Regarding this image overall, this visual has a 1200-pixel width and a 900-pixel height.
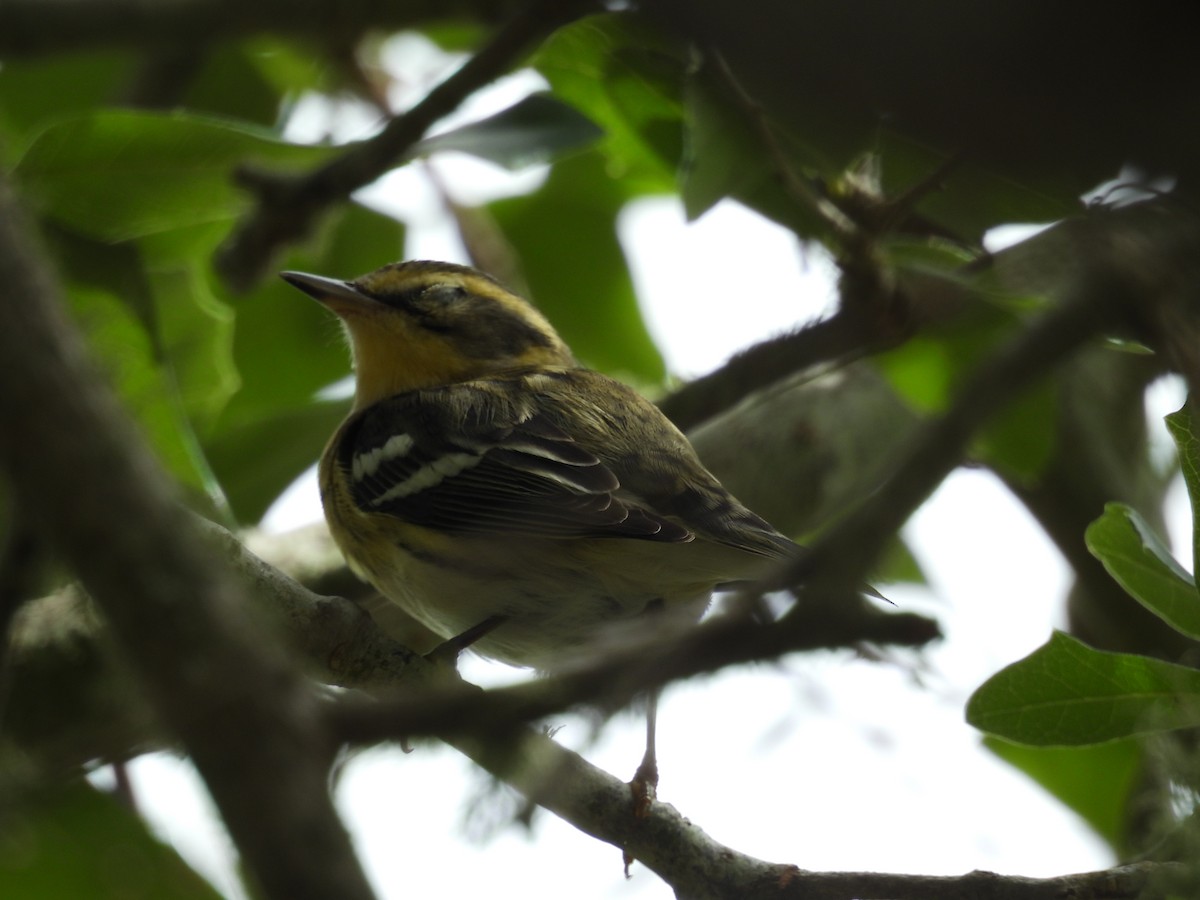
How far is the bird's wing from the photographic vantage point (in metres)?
4.36

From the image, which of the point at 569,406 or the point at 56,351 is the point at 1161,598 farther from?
the point at 56,351

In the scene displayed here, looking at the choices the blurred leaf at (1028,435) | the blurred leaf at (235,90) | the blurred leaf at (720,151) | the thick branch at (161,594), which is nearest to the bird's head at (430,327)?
the blurred leaf at (235,90)

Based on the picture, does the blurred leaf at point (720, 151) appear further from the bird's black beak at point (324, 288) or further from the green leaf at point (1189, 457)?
the bird's black beak at point (324, 288)

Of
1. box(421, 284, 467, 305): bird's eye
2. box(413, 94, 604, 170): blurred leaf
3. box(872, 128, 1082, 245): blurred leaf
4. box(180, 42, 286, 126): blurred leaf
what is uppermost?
box(872, 128, 1082, 245): blurred leaf

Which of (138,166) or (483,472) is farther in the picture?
(138,166)

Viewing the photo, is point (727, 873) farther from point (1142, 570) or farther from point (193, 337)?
point (193, 337)

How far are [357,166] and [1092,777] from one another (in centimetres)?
423

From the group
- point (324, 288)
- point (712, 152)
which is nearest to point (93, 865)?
point (324, 288)

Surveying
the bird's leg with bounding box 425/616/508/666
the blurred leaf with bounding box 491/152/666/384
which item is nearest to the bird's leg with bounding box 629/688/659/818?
the bird's leg with bounding box 425/616/508/666

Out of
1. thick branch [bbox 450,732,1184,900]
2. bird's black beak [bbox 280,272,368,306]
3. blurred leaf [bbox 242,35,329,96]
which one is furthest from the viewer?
blurred leaf [bbox 242,35,329,96]

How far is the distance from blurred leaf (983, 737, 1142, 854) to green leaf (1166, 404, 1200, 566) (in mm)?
2750

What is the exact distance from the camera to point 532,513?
14.8 feet

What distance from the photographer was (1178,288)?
1.68m

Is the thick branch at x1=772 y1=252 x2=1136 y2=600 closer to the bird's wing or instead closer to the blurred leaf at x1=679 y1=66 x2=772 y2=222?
the bird's wing
